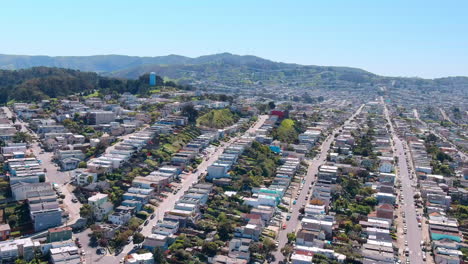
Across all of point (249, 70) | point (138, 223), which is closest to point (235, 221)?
point (138, 223)

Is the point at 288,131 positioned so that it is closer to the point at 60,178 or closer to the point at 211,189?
the point at 211,189

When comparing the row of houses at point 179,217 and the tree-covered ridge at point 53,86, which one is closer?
the row of houses at point 179,217

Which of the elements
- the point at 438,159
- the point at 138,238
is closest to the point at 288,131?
the point at 438,159

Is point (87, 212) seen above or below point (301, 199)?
above

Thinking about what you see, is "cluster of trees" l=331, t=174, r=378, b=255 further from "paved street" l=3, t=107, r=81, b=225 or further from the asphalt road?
"paved street" l=3, t=107, r=81, b=225

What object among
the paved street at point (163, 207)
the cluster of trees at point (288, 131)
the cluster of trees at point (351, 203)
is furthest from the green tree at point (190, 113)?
the cluster of trees at point (351, 203)

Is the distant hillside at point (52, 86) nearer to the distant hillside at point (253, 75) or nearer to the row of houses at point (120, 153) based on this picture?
the row of houses at point (120, 153)
